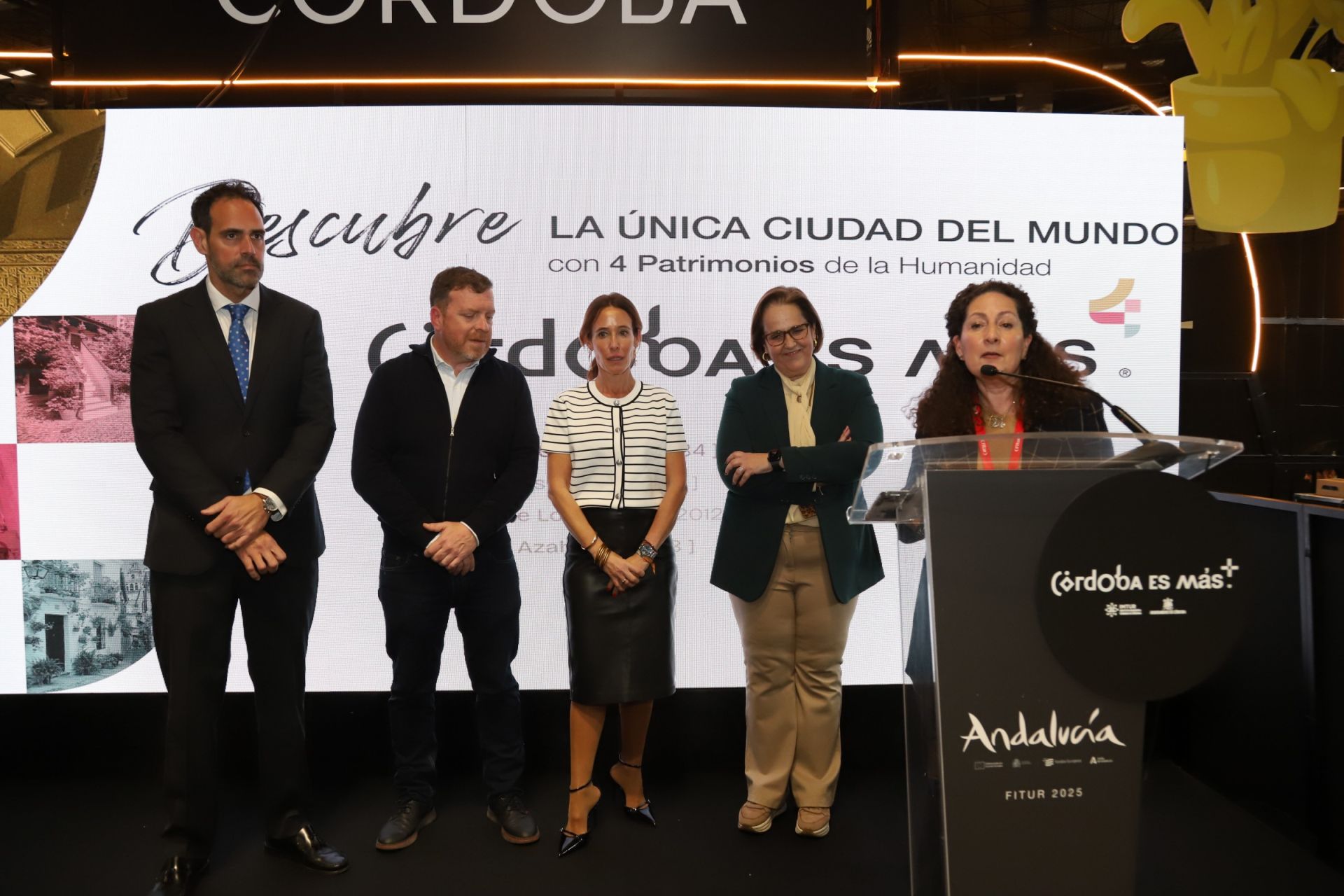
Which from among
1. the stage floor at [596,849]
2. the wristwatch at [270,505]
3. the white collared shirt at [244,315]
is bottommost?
the stage floor at [596,849]

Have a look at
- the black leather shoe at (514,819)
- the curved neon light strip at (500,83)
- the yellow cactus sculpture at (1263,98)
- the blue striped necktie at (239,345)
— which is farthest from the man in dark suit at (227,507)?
the yellow cactus sculpture at (1263,98)

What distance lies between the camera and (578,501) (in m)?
3.17

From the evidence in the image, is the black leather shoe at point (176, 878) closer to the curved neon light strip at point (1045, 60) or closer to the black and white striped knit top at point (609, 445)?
the black and white striped knit top at point (609, 445)

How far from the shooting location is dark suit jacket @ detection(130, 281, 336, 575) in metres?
2.85

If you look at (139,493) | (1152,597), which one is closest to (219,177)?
(139,493)

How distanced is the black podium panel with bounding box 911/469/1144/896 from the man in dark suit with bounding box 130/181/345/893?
2.06m

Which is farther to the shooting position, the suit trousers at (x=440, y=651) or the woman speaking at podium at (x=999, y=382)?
the suit trousers at (x=440, y=651)

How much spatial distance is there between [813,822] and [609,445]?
1.39 m

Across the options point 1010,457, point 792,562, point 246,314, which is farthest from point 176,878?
point 1010,457

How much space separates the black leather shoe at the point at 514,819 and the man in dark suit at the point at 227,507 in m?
0.51

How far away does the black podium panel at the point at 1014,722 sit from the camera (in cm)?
163

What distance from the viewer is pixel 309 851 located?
2.95 m

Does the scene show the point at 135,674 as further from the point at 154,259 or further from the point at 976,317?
the point at 976,317

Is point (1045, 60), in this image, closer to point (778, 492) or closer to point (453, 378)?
point (778, 492)
